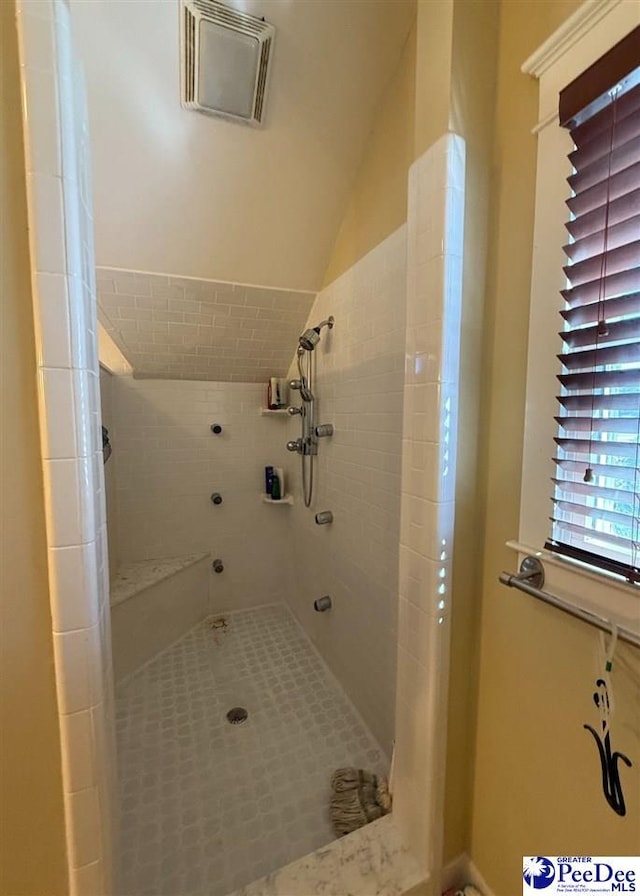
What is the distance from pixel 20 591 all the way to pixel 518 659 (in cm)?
108

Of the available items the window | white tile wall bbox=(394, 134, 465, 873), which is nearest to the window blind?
the window

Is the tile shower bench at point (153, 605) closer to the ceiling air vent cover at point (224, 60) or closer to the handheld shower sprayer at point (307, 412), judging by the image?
the handheld shower sprayer at point (307, 412)

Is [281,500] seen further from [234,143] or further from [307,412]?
[234,143]

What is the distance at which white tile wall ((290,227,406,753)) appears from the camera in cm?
145

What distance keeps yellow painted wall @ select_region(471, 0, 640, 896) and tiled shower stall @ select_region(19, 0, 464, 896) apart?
12 centimetres

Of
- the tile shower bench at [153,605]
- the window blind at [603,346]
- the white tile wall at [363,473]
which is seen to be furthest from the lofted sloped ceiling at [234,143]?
the tile shower bench at [153,605]

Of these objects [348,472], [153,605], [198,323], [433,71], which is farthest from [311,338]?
[153,605]

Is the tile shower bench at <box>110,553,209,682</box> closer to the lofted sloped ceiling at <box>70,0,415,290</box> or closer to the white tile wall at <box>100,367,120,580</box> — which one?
the white tile wall at <box>100,367,120,580</box>

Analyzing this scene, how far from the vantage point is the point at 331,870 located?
3.23 feet

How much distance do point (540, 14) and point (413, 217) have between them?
45 cm

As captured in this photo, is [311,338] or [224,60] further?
[311,338]

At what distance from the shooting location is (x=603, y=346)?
71cm

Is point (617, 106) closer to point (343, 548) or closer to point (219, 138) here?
point (219, 138)

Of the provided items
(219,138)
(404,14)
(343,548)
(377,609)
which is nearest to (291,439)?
(343,548)
